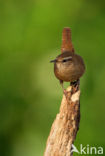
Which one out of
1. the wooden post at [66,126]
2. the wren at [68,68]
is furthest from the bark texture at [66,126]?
the wren at [68,68]

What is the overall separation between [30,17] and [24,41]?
7.7 inches

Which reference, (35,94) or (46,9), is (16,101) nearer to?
(35,94)

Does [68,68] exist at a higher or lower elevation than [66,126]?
higher

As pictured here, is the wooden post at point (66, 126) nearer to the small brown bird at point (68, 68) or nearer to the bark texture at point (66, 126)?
the bark texture at point (66, 126)

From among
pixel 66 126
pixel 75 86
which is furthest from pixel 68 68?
pixel 66 126

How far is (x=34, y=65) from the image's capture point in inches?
168

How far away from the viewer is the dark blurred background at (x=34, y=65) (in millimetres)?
4234

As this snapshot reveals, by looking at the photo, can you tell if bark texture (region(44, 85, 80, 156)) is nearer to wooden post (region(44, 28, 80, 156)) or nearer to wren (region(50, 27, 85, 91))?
wooden post (region(44, 28, 80, 156))

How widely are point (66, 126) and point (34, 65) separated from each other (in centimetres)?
98

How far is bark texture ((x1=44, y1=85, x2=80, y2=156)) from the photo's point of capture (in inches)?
133

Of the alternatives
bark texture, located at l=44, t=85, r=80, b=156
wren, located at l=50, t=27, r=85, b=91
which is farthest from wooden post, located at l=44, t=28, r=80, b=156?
wren, located at l=50, t=27, r=85, b=91

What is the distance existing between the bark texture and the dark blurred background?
77cm

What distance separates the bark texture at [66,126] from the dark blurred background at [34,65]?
0.77 meters

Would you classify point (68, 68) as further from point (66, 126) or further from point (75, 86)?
point (66, 126)
